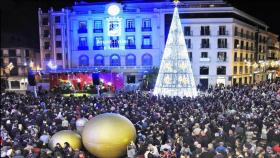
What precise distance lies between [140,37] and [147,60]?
391 cm

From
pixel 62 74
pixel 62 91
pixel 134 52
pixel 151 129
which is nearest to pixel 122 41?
pixel 134 52

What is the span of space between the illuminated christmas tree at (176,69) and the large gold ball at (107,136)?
57.1ft

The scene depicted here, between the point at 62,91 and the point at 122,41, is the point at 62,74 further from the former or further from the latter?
the point at 122,41

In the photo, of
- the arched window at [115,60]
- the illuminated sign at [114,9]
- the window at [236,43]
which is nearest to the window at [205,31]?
the window at [236,43]

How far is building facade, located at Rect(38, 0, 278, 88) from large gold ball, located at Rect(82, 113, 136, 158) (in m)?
41.4

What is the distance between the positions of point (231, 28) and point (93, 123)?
150 feet

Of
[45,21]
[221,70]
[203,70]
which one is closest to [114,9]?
[45,21]

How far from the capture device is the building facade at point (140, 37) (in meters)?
56.1

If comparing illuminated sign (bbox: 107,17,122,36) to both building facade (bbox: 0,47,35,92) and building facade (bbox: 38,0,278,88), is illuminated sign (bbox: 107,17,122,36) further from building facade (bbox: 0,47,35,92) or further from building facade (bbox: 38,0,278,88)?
building facade (bbox: 0,47,35,92)

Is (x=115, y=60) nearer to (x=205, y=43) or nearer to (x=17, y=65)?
(x=205, y=43)

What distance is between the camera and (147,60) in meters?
57.2

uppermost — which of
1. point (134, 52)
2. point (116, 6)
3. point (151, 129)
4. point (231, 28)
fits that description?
point (116, 6)

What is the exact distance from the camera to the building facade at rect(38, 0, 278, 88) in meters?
56.1

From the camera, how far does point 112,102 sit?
88.4ft
